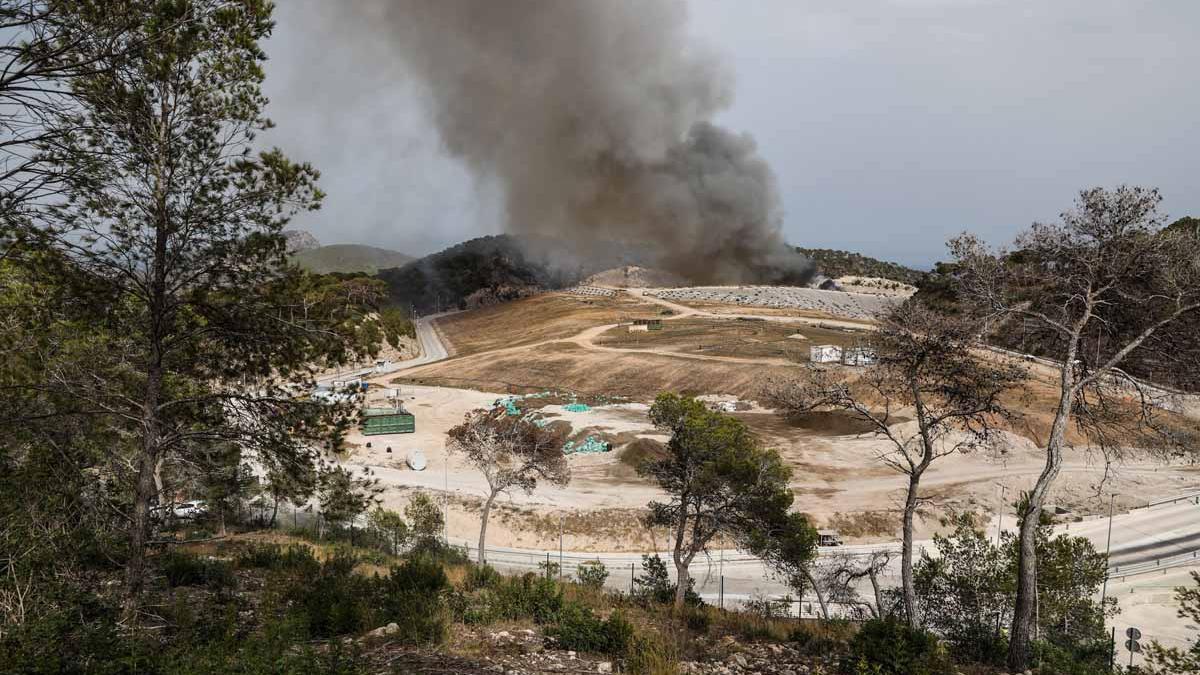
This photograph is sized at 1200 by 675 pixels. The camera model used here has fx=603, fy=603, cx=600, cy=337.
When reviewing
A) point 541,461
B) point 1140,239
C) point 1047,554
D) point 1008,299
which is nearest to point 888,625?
point 1008,299

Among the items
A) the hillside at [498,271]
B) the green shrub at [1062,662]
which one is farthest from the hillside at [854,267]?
the green shrub at [1062,662]

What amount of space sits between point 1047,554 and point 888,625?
35.8ft

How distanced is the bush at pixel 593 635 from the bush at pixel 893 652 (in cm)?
252

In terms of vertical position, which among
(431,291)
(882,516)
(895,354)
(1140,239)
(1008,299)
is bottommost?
(882,516)

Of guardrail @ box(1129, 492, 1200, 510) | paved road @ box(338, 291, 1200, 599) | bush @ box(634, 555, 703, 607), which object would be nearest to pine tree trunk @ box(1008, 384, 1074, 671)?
bush @ box(634, 555, 703, 607)

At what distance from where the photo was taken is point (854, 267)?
14262cm

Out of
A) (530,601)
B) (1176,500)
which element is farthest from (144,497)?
(1176,500)

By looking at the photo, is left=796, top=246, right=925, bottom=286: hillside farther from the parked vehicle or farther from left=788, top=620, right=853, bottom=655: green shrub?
left=788, top=620, right=853, bottom=655: green shrub

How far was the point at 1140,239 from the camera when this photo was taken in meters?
8.08

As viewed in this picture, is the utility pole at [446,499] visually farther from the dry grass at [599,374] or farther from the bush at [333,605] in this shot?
the bush at [333,605]

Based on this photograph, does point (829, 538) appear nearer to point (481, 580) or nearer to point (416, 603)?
point (481, 580)

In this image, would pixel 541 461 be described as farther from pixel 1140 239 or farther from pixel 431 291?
pixel 431 291

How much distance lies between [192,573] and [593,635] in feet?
21.1

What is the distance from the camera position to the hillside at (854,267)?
134500 mm
